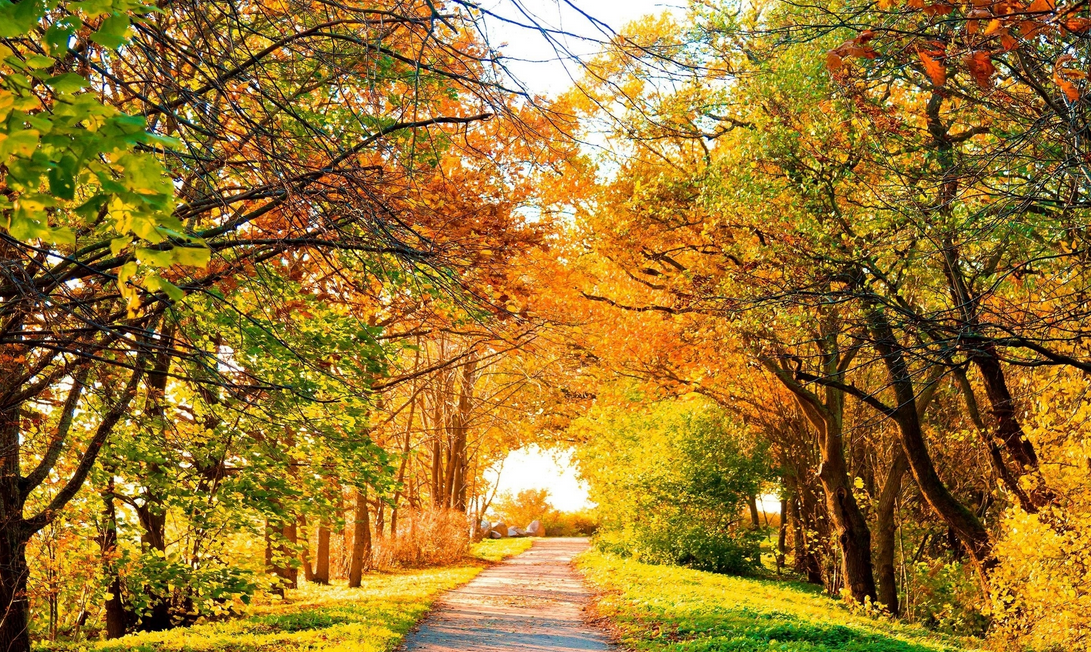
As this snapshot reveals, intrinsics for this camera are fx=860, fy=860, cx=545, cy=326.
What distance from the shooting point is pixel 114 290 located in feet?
23.4

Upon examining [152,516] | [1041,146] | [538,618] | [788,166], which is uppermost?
[788,166]

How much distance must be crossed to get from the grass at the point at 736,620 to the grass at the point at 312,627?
318 cm

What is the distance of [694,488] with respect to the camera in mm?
21672

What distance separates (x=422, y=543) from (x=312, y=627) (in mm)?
13492

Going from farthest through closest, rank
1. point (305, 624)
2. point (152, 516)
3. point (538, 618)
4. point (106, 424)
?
point (538, 618), point (305, 624), point (152, 516), point (106, 424)

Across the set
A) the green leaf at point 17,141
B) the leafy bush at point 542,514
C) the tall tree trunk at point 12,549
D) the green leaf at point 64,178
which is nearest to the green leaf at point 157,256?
the green leaf at point 64,178

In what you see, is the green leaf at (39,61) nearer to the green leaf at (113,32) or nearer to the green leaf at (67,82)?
the green leaf at (67,82)

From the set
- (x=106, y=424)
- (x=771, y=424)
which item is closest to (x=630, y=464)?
(x=771, y=424)

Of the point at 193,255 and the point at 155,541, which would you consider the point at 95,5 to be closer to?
the point at 193,255

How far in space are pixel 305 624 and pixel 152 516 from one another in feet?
8.14

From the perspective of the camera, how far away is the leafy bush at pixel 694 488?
21391 mm

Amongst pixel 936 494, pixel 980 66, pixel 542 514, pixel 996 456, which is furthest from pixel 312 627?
pixel 542 514

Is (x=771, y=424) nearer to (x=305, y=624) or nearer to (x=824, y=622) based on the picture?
(x=824, y=622)

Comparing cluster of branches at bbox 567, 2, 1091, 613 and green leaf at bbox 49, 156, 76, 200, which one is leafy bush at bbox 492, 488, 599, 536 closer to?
cluster of branches at bbox 567, 2, 1091, 613
